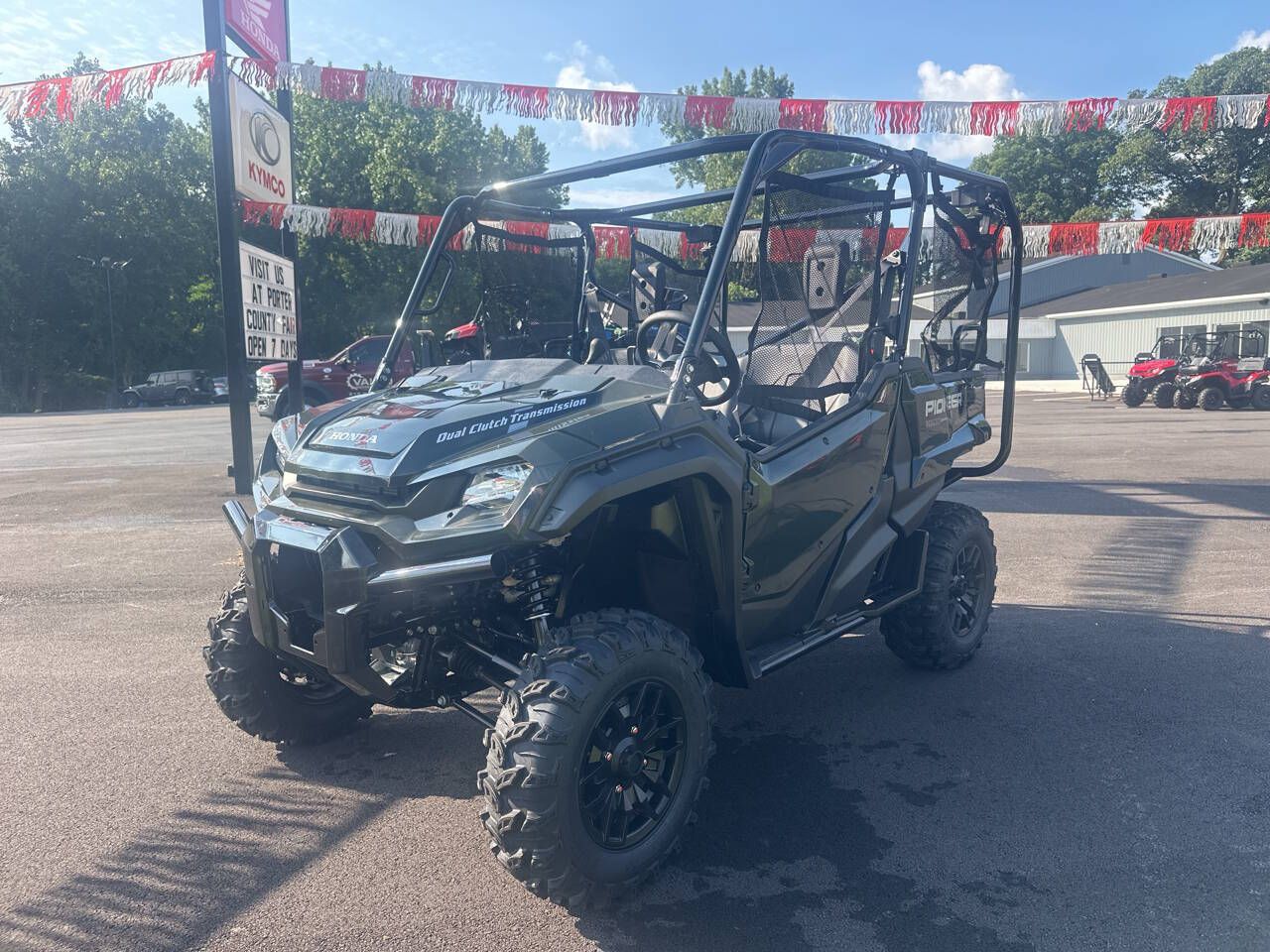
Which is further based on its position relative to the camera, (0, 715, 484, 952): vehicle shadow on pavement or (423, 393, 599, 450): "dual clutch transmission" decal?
(423, 393, 599, 450): "dual clutch transmission" decal

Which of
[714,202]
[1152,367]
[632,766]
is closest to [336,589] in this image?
[632,766]

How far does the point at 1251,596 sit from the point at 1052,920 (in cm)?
450

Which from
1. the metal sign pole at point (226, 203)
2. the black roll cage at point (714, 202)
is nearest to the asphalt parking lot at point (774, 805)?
the black roll cage at point (714, 202)

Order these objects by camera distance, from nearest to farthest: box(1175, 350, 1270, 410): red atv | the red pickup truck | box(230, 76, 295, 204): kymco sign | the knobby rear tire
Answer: the knobby rear tire < box(230, 76, 295, 204): kymco sign < the red pickup truck < box(1175, 350, 1270, 410): red atv

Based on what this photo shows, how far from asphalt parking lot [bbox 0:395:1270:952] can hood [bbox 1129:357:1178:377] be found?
67.1 feet

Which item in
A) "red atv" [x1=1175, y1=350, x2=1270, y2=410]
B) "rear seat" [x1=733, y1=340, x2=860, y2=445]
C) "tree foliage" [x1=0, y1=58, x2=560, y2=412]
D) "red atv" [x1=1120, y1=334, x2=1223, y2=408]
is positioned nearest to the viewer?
"rear seat" [x1=733, y1=340, x2=860, y2=445]

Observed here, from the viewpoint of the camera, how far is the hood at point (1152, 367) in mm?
24422

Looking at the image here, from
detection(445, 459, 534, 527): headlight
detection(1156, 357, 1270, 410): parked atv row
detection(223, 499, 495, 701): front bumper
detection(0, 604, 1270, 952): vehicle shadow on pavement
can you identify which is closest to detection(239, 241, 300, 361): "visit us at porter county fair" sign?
detection(0, 604, 1270, 952): vehicle shadow on pavement

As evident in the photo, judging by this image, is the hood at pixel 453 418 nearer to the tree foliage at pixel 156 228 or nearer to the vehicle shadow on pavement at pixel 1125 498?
the vehicle shadow on pavement at pixel 1125 498

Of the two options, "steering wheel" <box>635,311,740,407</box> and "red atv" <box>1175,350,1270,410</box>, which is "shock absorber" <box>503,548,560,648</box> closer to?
"steering wheel" <box>635,311,740,407</box>

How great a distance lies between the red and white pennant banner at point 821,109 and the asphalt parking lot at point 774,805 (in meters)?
6.02

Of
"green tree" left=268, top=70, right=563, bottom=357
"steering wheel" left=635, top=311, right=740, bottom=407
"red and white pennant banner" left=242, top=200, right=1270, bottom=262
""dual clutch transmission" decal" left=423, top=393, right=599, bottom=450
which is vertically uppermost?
"green tree" left=268, top=70, right=563, bottom=357

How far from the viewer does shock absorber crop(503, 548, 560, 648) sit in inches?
117

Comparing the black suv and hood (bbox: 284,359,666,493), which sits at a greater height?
hood (bbox: 284,359,666,493)
